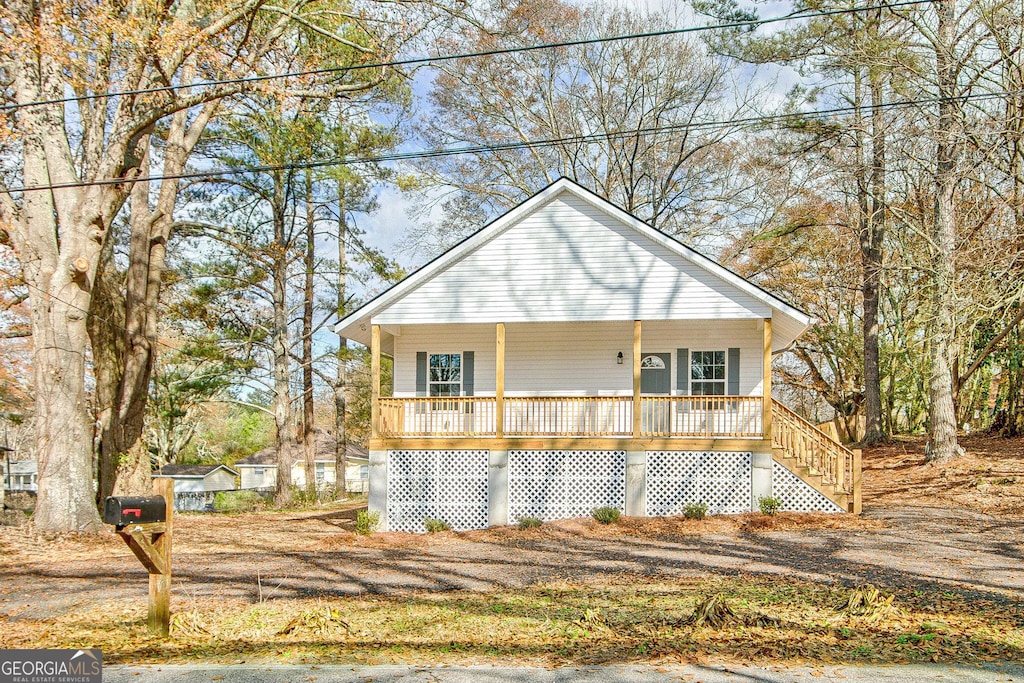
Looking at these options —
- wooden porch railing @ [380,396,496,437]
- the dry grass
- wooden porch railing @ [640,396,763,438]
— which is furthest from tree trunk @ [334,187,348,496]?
the dry grass

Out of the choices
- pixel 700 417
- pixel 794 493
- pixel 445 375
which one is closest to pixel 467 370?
pixel 445 375

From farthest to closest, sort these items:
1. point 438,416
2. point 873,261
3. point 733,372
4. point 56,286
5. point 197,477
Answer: point 197,477 → point 873,261 → point 733,372 → point 438,416 → point 56,286

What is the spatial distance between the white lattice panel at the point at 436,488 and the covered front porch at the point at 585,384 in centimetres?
46

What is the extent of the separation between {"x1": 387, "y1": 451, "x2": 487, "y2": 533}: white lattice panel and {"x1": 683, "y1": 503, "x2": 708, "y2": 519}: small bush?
4.13 metres

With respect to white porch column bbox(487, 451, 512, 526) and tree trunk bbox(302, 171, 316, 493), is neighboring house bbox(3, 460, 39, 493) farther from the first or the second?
white porch column bbox(487, 451, 512, 526)

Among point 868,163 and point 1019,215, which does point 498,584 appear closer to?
point 1019,215

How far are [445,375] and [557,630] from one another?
11799 mm

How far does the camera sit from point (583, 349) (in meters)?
18.6

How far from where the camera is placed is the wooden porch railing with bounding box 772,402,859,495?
643 inches

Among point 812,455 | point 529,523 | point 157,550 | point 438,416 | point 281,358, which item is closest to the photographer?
point 157,550

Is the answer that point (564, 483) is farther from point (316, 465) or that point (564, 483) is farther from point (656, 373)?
point (316, 465)

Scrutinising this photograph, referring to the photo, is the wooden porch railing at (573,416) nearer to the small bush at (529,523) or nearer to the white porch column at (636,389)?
the white porch column at (636,389)

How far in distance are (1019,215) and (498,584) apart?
12.1 metres

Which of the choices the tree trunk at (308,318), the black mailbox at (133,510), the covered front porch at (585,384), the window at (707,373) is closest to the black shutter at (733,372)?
the covered front porch at (585,384)
